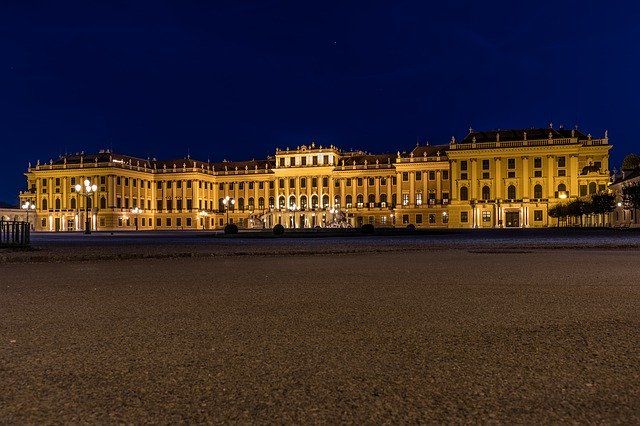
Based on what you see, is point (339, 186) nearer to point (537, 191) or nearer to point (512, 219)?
point (512, 219)

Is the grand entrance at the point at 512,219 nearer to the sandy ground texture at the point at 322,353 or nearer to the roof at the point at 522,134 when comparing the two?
the roof at the point at 522,134

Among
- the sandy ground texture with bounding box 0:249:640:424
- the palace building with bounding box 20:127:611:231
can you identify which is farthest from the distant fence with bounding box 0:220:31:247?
the palace building with bounding box 20:127:611:231

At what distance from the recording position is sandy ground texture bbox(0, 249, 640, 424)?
4074 millimetres

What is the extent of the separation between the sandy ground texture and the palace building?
3524 inches

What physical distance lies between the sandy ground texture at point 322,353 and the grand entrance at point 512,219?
88.9 metres

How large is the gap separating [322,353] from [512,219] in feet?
317

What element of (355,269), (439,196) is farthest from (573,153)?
(355,269)

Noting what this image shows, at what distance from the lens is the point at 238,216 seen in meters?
125

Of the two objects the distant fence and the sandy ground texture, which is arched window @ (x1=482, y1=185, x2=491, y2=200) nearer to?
the distant fence

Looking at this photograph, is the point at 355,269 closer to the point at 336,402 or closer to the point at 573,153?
the point at 336,402

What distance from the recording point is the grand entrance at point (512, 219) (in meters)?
96.8

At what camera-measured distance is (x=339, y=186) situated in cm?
11744

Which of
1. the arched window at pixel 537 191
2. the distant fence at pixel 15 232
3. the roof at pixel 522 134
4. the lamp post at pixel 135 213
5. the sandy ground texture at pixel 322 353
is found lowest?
the sandy ground texture at pixel 322 353

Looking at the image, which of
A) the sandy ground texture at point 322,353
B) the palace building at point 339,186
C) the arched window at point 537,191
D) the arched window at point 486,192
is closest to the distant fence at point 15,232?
the sandy ground texture at point 322,353
